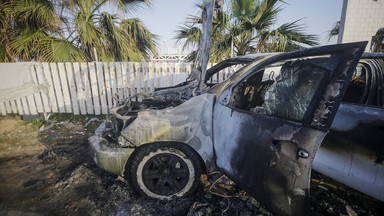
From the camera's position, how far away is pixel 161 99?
311 cm

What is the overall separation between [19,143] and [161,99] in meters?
3.51

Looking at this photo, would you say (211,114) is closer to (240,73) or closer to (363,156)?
(240,73)

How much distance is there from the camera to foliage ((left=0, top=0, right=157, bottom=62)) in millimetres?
5289

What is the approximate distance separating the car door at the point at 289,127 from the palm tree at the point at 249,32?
4624mm

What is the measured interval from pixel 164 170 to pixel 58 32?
690cm

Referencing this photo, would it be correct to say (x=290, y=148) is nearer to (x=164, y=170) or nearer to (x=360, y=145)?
(x=360, y=145)

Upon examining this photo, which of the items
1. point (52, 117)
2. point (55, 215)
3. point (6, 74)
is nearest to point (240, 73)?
point (55, 215)

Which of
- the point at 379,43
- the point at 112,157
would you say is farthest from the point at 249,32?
the point at 112,157

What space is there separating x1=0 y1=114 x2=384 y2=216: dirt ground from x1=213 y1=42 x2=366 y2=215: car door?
589 mm

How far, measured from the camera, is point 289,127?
1270 mm

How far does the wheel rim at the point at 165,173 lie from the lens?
197cm

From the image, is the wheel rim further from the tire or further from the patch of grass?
the patch of grass

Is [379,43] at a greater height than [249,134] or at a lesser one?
greater

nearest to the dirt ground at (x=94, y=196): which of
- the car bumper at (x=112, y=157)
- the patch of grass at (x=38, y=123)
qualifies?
the car bumper at (x=112, y=157)
